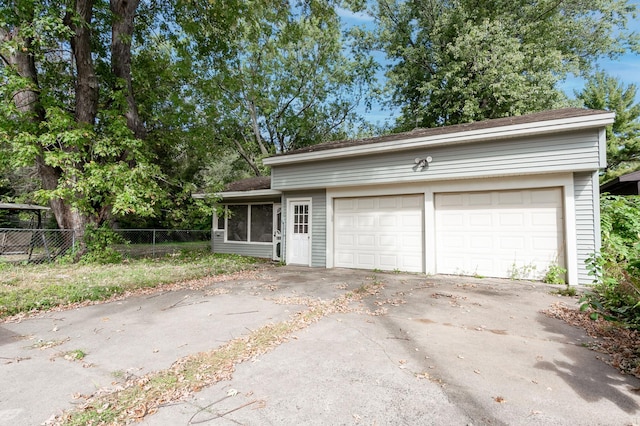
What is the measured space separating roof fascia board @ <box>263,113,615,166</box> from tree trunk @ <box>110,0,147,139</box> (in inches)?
176

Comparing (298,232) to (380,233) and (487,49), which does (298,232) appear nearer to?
(380,233)

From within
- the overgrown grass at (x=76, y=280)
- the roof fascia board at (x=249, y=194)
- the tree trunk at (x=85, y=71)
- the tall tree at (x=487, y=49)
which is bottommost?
the overgrown grass at (x=76, y=280)

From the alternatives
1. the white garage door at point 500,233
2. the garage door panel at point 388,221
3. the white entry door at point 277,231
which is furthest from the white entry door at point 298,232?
the white garage door at point 500,233

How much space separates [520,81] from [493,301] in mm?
12062

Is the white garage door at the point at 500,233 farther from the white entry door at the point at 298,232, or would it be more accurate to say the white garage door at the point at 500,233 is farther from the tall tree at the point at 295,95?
the tall tree at the point at 295,95

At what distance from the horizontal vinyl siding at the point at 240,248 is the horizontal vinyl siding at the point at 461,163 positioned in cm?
299

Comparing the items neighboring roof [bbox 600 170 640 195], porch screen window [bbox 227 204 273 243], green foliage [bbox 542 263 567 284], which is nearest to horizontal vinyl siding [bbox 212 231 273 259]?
porch screen window [bbox 227 204 273 243]

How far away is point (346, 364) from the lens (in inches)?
118

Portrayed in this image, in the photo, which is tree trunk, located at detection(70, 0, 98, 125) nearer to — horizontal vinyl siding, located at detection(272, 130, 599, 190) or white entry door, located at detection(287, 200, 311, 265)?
horizontal vinyl siding, located at detection(272, 130, 599, 190)

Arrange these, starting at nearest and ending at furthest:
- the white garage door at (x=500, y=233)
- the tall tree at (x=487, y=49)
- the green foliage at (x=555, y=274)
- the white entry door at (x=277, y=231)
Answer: the green foliage at (x=555, y=274), the white garage door at (x=500, y=233), the white entry door at (x=277, y=231), the tall tree at (x=487, y=49)

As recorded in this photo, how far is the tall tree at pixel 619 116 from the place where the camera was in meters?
19.9

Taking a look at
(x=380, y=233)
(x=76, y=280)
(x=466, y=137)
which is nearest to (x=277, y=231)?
(x=380, y=233)

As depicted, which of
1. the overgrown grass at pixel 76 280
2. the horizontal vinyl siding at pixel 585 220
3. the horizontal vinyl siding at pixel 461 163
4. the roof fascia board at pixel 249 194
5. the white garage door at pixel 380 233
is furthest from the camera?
the roof fascia board at pixel 249 194

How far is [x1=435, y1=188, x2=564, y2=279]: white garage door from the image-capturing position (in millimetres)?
6859
